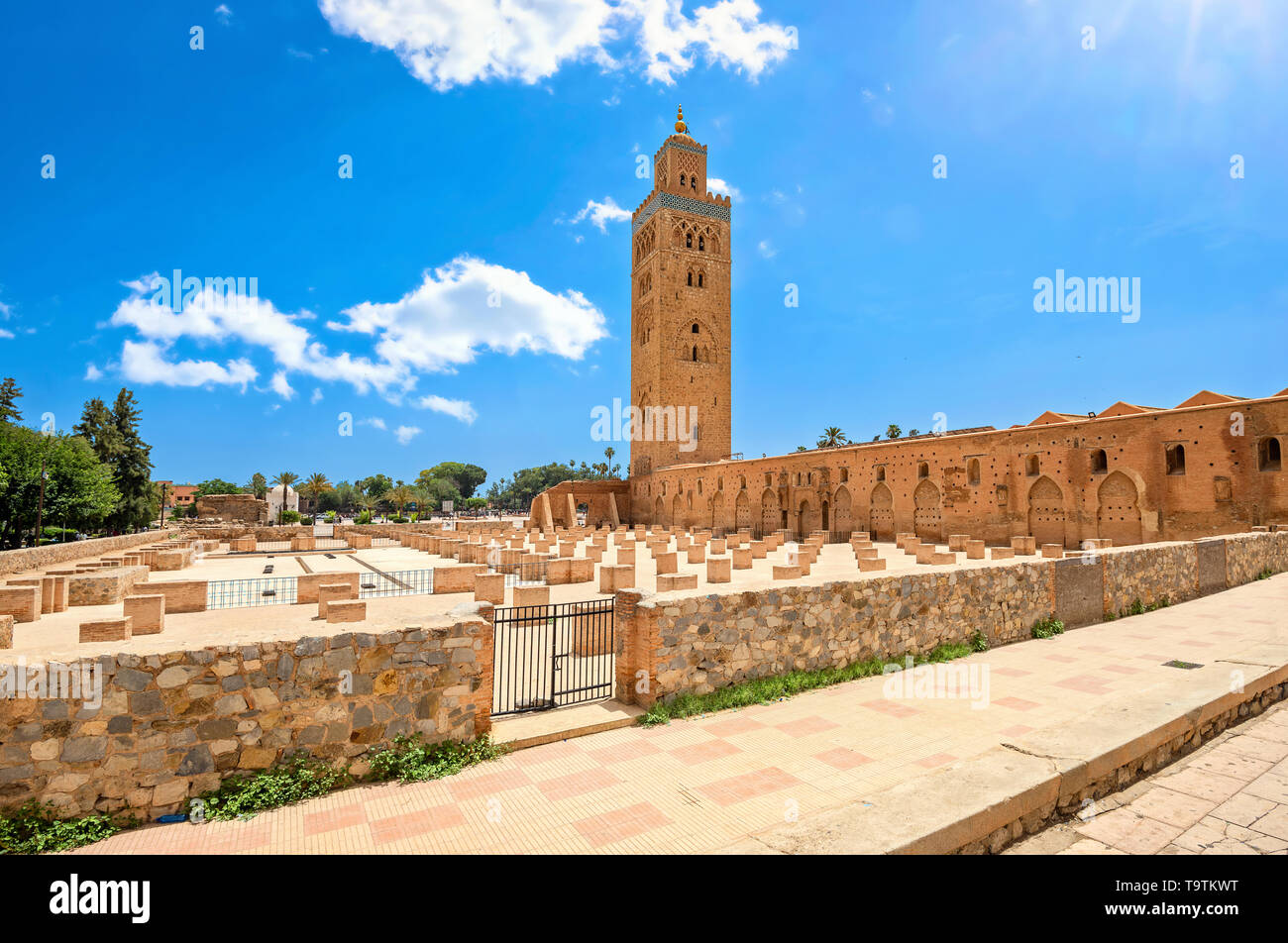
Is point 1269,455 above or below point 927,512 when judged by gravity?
above

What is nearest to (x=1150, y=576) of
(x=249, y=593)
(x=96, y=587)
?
(x=249, y=593)

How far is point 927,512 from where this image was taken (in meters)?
26.4

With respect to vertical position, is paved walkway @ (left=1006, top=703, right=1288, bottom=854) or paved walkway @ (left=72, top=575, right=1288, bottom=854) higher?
paved walkway @ (left=1006, top=703, right=1288, bottom=854)

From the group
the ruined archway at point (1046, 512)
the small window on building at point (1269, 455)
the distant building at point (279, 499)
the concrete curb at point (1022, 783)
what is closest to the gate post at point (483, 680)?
the concrete curb at point (1022, 783)

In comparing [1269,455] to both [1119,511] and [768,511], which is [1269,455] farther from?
[768,511]

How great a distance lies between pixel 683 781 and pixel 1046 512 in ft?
78.4

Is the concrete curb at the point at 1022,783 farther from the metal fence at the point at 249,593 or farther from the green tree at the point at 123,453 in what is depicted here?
the green tree at the point at 123,453

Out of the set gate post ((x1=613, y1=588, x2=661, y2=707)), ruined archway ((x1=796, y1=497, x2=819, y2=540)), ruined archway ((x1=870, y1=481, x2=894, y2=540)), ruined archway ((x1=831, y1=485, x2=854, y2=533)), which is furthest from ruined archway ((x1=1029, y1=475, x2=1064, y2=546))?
gate post ((x1=613, y1=588, x2=661, y2=707))

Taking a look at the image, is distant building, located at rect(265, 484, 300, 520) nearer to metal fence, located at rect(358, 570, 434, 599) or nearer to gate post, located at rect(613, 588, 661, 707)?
metal fence, located at rect(358, 570, 434, 599)

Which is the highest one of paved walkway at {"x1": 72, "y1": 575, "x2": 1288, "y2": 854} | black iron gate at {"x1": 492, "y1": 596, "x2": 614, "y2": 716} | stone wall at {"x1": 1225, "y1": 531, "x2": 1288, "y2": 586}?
stone wall at {"x1": 1225, "y1": 531, "x2": 1288, "y2": 586}

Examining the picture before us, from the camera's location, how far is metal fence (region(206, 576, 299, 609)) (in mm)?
12711

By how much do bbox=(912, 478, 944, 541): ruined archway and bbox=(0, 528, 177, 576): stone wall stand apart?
30.9m
